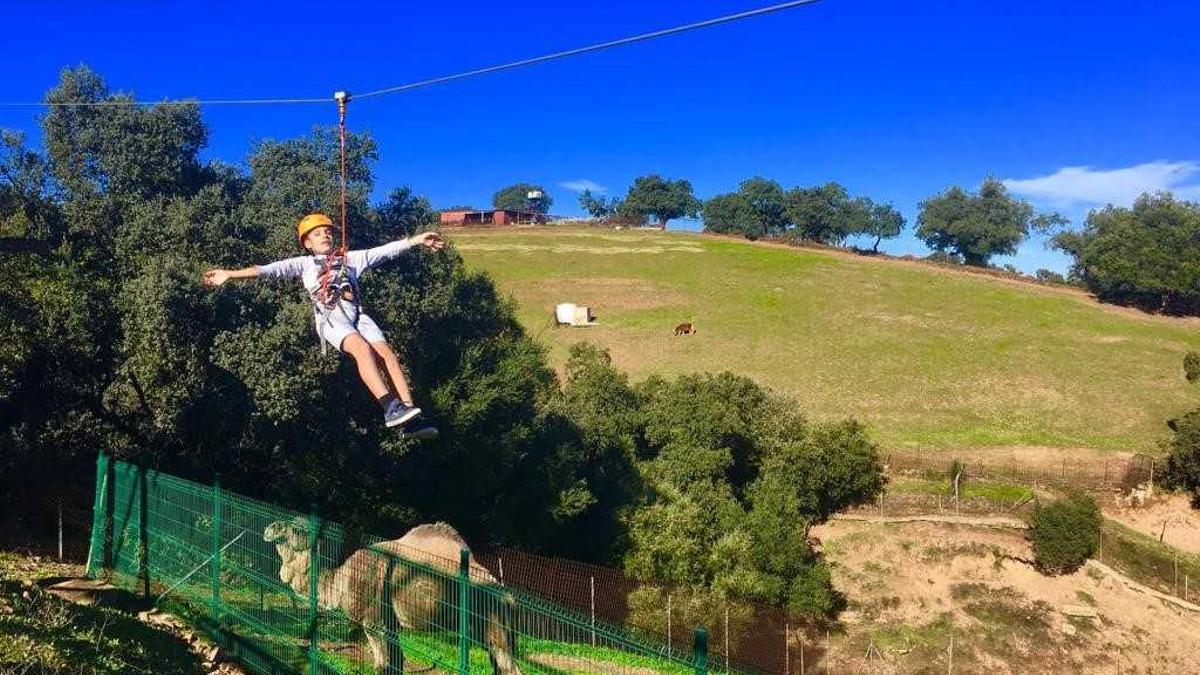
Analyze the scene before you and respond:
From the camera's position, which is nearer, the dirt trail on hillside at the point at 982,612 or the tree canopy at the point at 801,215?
the dirt trail on hillside at the point at 982,612

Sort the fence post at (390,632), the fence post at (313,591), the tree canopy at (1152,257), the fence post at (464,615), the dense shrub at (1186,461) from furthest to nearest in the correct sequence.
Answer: the tree canopy at (1152,257), the dense shrub at (1186,461), the fence post at (313,591), the fence post at (390,632), the fence post at (464,615)

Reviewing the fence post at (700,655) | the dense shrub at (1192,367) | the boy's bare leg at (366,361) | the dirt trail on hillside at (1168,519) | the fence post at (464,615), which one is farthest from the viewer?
the dense shrub at (1192,367)

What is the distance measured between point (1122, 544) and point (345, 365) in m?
29.5

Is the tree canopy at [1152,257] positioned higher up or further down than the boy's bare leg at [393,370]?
higher up

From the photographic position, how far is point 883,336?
184 feet

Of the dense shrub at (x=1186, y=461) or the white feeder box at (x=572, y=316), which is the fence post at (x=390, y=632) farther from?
the white feeder box at (x=572, y=316)

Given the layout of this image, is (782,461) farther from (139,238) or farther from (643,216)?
(643,216)

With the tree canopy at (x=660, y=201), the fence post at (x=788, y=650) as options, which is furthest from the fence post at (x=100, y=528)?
the tree canopy at (x=660, y=201)

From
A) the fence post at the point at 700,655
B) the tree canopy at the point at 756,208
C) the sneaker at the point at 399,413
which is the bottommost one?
the fence post at the point at 700,655

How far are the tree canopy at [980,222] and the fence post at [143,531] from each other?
84128 millimetres

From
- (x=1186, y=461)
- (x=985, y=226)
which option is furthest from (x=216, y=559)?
(x=985, y=226)

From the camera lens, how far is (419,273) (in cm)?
2141

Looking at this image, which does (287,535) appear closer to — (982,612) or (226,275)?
(226,275)

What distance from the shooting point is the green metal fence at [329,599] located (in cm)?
744
